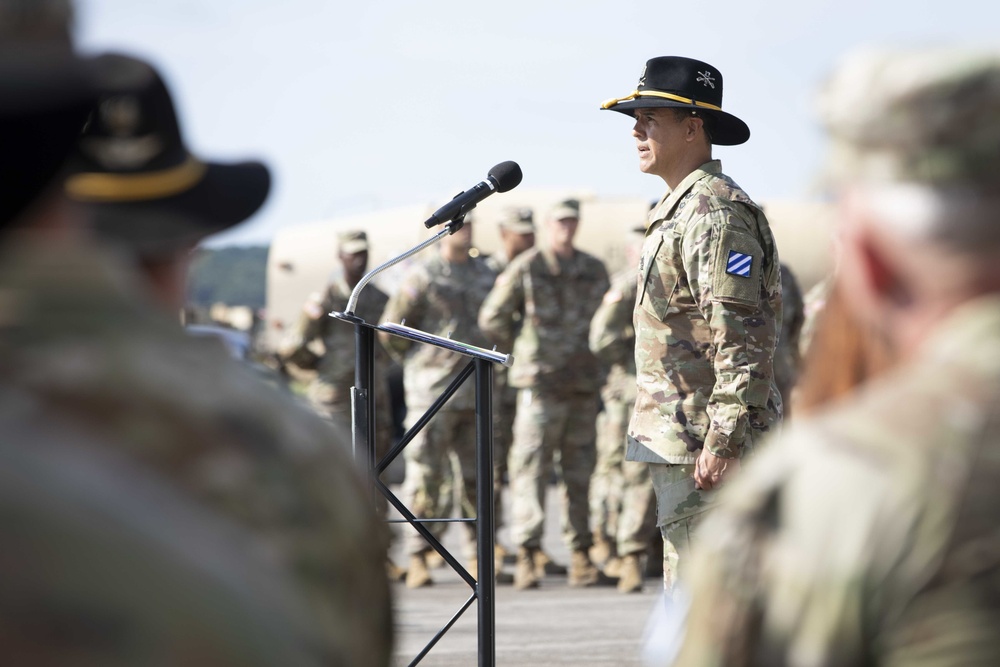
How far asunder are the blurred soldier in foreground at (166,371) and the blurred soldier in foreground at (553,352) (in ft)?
23.7

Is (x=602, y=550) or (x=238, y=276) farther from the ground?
(x=602, y=550)

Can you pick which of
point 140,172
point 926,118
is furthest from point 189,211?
point 926,118

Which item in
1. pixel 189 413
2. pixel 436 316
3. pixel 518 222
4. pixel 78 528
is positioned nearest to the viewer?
pixel 78 528

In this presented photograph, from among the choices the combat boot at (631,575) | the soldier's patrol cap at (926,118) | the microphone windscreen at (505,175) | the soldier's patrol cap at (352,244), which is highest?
the soldier's patrol cap at (926,118)

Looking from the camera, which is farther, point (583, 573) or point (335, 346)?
point (335, 346)

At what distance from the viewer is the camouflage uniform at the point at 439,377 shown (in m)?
9.13

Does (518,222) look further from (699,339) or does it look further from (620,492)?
(699,339)

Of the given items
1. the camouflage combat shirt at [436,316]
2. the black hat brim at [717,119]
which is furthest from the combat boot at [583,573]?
the black hat brim at [717,119]

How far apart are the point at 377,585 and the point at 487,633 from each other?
2.95m

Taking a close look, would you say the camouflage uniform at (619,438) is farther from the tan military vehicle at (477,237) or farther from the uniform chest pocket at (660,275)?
the tan military vehicle at (477,237)

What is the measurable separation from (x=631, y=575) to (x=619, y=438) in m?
1.25

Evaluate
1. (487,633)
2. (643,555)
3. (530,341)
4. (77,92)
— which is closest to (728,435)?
(487,633)

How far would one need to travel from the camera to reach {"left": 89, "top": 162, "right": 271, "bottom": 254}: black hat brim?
147 cm

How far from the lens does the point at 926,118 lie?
56.4 inches
